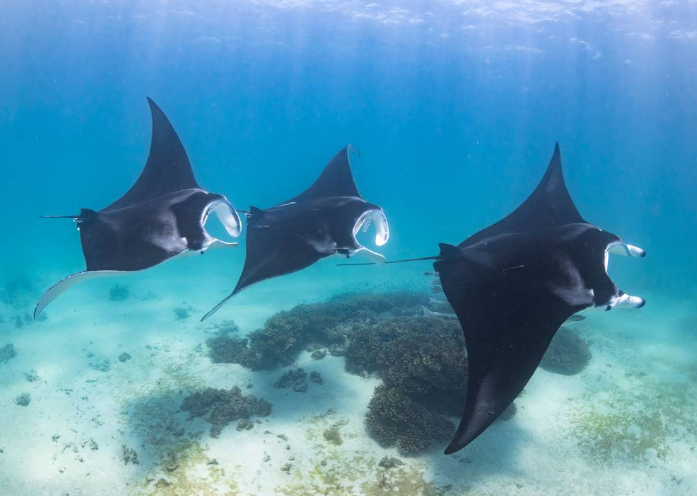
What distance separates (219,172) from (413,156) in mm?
61187

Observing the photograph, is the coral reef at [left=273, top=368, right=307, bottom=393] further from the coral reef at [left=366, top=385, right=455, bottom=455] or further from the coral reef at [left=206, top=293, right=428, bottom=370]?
the coral reef at [left=366, top=385, right=455, bottom=455]

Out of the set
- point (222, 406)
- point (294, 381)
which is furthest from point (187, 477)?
point (294, 381)

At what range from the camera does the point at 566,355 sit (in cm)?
937

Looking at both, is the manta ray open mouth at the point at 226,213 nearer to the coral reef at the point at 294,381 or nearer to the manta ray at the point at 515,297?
the manta ray at the point at 515,297

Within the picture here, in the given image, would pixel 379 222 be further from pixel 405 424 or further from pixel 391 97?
pixel 391 97

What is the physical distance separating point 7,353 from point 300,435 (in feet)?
32.9

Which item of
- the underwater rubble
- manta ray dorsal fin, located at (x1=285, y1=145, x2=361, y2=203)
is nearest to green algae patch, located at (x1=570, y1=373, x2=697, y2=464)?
the underwater rubble

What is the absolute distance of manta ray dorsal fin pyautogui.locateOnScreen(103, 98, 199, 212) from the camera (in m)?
6.47

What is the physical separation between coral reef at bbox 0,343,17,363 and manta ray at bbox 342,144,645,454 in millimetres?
12369

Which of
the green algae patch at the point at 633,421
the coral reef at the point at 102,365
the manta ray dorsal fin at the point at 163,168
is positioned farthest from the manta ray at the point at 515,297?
the coral reef at the point at 102,365

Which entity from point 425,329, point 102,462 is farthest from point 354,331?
point 102,462

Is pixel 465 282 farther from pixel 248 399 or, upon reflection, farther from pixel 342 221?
pixel 248 399

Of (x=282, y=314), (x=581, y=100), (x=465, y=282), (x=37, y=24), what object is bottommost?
(x=282, y=314)

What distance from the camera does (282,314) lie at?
10.9m
